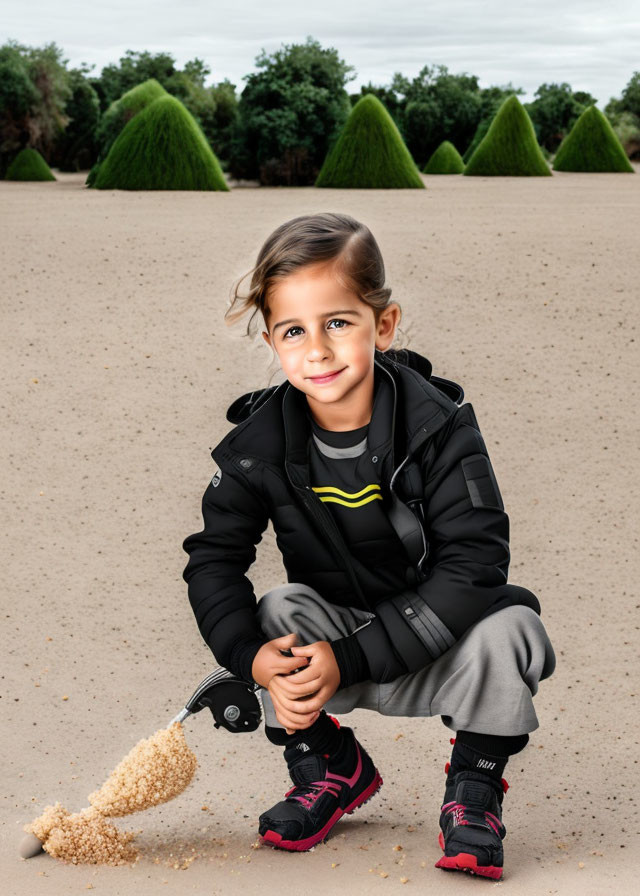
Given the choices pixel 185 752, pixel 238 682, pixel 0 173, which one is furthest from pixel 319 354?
pixel 0 173

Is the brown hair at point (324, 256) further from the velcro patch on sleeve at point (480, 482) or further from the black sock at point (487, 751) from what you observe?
the black sock at point (487, 751)

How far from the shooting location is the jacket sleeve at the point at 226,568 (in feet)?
9.53

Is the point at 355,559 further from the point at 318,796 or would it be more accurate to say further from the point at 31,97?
the point at 31,97

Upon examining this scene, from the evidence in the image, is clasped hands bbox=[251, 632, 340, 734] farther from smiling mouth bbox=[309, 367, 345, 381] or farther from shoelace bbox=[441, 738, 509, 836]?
smiling mouth bbox=[309, 367, 345, 381]

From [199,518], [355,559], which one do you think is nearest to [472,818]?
[355,559]

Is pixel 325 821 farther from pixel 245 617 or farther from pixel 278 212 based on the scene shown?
pixel 278 212

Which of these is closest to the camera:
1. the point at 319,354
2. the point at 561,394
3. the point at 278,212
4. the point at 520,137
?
the point at 319,354

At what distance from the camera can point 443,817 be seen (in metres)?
2.87

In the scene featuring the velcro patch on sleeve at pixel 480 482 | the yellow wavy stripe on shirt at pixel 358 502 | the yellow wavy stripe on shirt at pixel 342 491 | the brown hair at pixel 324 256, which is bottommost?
the yellow wavy stripe on shirt at pixel 358 502

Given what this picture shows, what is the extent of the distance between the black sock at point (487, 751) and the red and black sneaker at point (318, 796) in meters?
0.35

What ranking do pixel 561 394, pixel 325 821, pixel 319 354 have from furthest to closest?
1. pixel 561 394
2. pixel 325 821
3. pixel 319 354

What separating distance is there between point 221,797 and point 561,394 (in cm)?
415

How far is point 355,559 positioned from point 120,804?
97 centimetres

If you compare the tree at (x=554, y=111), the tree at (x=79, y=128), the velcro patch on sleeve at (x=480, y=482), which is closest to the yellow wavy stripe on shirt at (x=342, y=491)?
the velcro patch on sleeve at (x=480, y=482)
